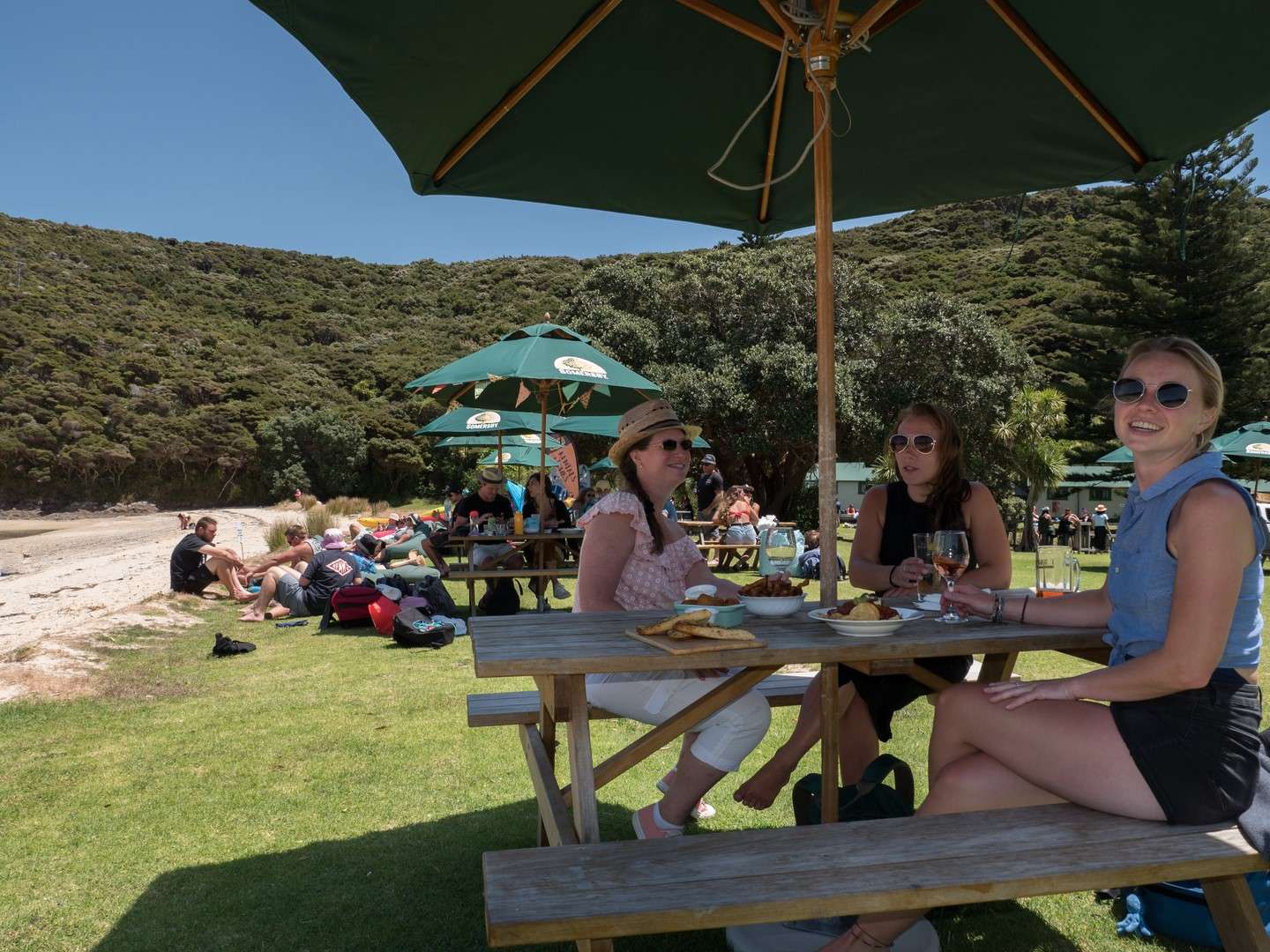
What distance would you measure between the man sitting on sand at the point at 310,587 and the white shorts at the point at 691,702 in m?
6.90

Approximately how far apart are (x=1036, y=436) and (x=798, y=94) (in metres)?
28.5

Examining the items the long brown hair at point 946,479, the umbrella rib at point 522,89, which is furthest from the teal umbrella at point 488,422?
the long brown hair at point 946,479

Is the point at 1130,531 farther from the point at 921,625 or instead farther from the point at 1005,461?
the point at 1005,461

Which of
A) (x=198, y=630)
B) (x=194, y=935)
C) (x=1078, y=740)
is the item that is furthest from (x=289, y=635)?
(x=1078, y=740)

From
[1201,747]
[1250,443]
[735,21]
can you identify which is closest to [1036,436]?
[1250,443]

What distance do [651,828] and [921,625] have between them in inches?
37.1

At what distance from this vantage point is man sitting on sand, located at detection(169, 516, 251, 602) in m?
10.1

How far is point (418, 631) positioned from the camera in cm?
704

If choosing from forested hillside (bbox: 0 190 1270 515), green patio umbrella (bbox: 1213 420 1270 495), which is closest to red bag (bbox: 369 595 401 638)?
green patio umbrella (bbox: 1213 420 1270 495)

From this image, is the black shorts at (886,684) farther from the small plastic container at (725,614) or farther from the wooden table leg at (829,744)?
the small plastic container at (725,614)

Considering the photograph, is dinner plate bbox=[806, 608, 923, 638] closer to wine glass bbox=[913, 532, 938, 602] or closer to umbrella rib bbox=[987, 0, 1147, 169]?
wine glass bbox=[913, 532, 938, 602]

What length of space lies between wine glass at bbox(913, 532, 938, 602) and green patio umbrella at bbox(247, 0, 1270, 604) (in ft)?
0.78

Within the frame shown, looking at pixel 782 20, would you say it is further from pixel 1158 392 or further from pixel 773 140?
pixel 1158 392

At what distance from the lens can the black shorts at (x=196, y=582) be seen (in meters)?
10.2
